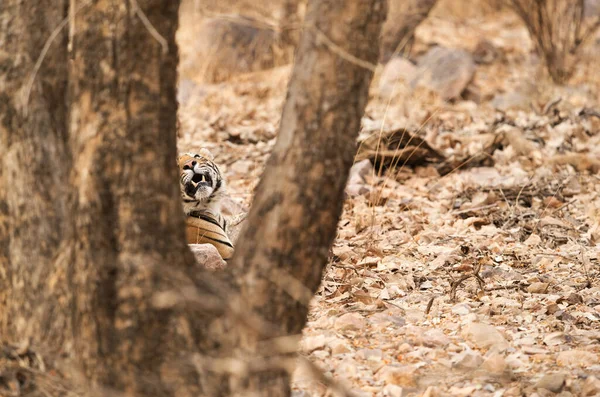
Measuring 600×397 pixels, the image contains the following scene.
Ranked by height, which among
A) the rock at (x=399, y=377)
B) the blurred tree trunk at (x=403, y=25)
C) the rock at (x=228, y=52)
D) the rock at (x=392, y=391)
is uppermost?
the blurred tree trunk at (x=403, y=25)

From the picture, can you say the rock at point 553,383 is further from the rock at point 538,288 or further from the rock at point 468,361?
the rock at point 538,288

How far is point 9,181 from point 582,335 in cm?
214

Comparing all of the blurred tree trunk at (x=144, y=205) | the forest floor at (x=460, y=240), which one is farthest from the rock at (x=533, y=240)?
the blurred tree trunk at (x=144, y=205)

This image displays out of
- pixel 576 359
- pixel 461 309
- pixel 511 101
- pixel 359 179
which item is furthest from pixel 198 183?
pixel 511 101

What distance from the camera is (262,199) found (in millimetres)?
2342

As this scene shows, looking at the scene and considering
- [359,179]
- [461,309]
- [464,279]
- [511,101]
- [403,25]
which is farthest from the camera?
[403,25]

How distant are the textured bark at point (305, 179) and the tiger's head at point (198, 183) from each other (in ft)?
7.32

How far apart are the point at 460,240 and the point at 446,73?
444 cm

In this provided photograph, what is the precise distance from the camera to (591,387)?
2736mm

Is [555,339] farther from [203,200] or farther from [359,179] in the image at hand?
[359,179]

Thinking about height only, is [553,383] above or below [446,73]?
below

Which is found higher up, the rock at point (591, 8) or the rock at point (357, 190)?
the rock at point (591, 8)

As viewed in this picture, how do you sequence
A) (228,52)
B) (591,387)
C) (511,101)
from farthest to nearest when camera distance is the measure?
(228,52) < (511,101) < (591,387)

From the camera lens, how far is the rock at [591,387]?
2725 millimetres
